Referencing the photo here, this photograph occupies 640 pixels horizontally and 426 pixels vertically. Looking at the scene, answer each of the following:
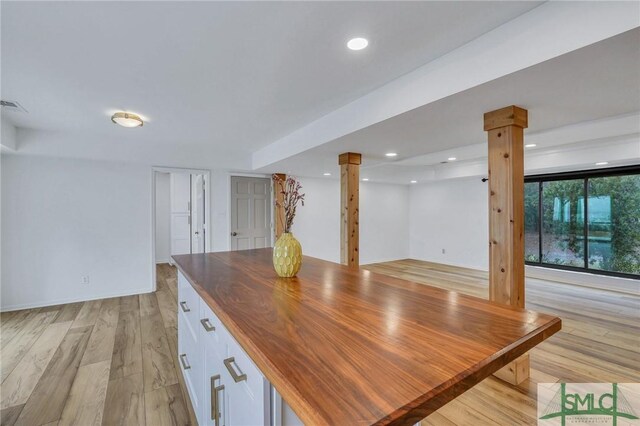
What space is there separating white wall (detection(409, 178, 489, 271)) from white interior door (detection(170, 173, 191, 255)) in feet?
19.3

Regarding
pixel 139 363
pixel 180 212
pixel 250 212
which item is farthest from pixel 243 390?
pixel 180 212

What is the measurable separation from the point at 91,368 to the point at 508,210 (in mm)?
3555

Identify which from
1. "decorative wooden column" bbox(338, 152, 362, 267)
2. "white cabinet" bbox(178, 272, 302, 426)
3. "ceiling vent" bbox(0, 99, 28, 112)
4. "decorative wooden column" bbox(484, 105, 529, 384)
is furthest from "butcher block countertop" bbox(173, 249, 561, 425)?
"ceiling vent" bbox(0, 99, 28, 112)

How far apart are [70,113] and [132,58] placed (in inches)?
65.1

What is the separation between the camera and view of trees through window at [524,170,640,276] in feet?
15.4

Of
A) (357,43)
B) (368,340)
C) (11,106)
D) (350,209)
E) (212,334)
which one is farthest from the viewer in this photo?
(350,209)

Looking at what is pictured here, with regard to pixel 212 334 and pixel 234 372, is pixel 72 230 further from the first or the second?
pixel 234 372

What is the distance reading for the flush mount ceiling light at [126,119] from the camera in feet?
9.44

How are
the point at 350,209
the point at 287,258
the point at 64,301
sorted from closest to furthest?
the point at 287,258, the point at 350,209, the point at 64,301

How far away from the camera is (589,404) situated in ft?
6.45

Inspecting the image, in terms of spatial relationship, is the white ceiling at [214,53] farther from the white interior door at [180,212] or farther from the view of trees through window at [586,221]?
the view of trees through window at [586,221]

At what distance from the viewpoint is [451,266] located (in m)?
6.73

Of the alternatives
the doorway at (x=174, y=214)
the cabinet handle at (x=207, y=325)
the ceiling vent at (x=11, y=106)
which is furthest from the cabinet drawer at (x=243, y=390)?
the doorway at (x=174, y=214)

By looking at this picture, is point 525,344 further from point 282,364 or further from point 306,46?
point 306,46
